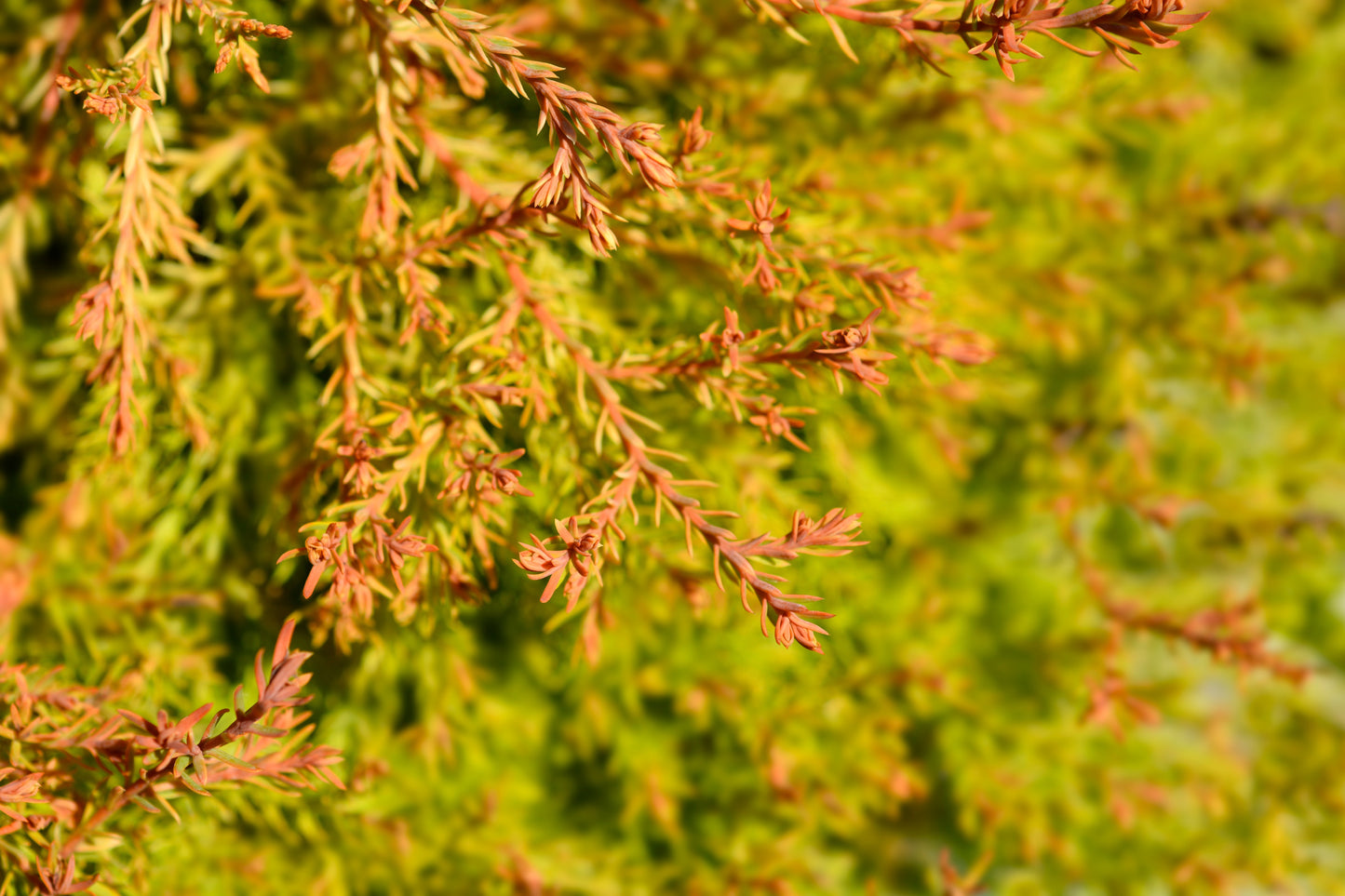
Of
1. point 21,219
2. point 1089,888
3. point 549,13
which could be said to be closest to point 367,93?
point 549,13

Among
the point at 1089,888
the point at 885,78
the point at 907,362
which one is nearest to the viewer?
the point at 907,362

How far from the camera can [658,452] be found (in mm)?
739

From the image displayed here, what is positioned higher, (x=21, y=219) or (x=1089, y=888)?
(x=21, y=219)

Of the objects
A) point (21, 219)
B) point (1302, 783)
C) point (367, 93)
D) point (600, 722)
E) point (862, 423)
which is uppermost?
point (367, 93)

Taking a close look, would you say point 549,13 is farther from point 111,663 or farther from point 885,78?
point 111,663

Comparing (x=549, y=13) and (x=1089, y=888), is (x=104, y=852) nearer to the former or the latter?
(x=549, y=13)

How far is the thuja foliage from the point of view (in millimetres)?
787

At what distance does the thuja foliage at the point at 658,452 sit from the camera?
79cm

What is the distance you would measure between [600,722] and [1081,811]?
0.63m

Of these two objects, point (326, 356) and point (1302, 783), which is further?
point (1302, 783)

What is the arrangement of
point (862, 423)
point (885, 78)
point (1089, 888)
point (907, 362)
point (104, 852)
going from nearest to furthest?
point (104, 852) < point (907, 362) < point (885, 78) < point (862, 423) < point (1089, 888)

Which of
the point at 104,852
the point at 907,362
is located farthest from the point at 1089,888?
the point at 104,852

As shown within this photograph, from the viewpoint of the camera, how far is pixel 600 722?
112 cm

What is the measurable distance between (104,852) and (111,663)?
0.26 m
